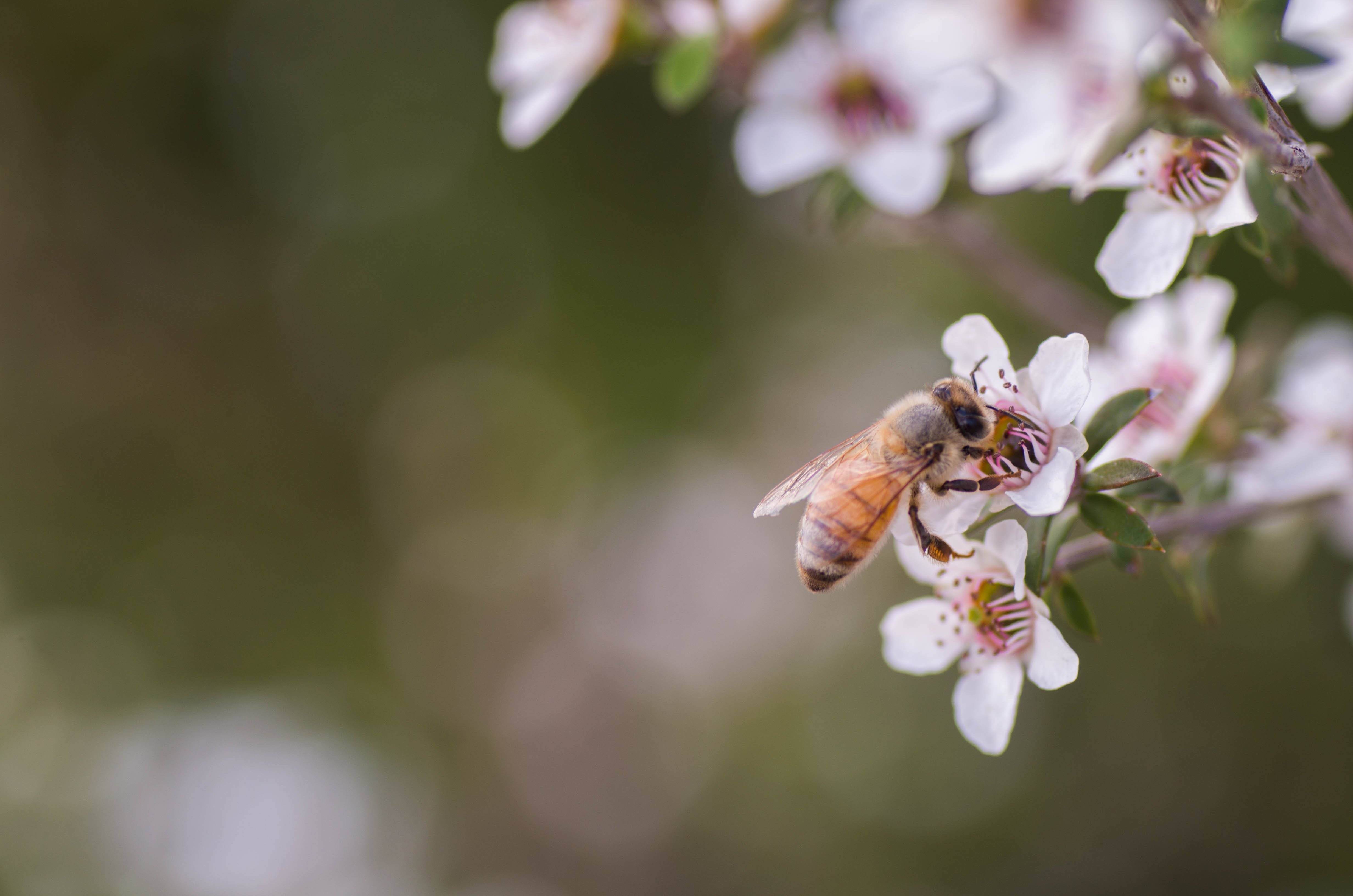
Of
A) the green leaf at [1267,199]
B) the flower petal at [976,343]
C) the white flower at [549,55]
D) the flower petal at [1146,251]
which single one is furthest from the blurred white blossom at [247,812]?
the green leaf at [1267,199]

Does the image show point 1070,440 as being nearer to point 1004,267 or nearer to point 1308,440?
point 1308,440

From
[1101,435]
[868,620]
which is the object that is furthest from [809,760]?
[1101,435]

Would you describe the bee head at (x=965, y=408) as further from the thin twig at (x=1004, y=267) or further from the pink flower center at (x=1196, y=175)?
the thin twig at (x=1004, y=267)

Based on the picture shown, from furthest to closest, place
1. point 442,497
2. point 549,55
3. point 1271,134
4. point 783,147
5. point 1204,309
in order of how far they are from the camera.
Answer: point 442,497 → point 549,55 → point 783,147 → point 1204,309 → point 1271,134

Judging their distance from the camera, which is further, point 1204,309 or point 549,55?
point 549,55

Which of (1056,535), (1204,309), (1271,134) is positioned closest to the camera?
(1271,134)

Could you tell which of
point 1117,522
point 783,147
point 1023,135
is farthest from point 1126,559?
point 783,147

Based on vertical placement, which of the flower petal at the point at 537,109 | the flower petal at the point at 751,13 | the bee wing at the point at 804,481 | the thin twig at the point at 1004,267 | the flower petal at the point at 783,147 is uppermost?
the flower petal at the point at 537,109

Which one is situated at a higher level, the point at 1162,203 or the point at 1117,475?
the point at 1162,203
